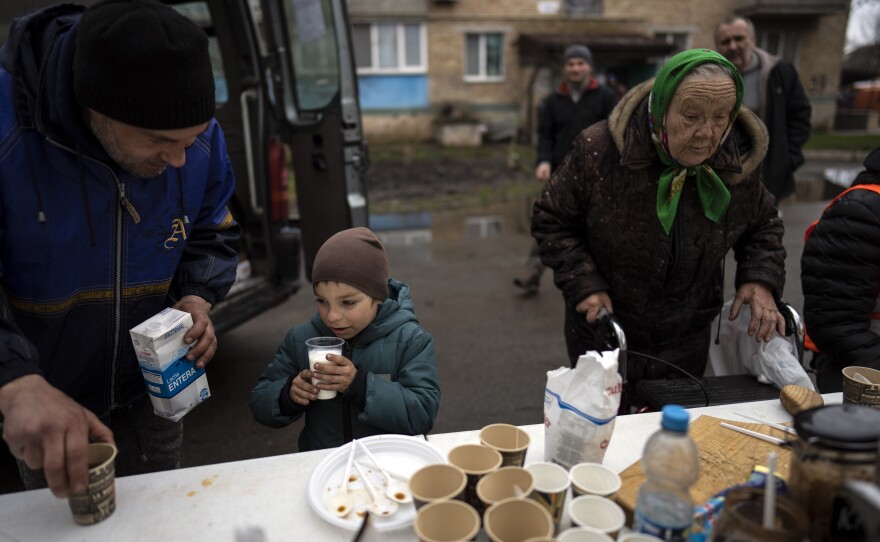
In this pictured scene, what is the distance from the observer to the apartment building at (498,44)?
19.3 metres

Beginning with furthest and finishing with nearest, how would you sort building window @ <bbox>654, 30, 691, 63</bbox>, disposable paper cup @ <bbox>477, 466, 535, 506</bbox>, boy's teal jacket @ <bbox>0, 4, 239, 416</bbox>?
building window @ <bbox>654, 30, 691, 63</bbox> < boy's teal jacket @ <bbox>0, 4, 239, 416</bbox> < disposable paper cup @ <bbox>477, 466, 535, 506</bbox>

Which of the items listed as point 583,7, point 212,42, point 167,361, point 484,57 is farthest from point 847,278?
point 583,7

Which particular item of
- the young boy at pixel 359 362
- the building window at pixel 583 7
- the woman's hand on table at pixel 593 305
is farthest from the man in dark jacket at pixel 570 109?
the building window at pixel 583 7

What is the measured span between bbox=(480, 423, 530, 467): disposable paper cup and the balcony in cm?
2383

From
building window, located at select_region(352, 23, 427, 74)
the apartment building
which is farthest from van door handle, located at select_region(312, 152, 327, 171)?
building window, located at select_region(352, 23, 427, 74)

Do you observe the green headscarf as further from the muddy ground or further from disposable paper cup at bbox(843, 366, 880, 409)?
the muddy ground

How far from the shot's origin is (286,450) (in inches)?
129

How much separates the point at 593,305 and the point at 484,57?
63.7 ft

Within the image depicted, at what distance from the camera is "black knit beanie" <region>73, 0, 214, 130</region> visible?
1.36 metres

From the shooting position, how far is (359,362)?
191 cm

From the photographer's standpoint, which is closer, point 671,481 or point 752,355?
point 671,481

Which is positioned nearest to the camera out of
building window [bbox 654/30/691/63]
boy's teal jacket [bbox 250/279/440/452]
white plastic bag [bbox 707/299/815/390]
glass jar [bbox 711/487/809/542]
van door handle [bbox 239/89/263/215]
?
glass jar [bbox 711/487/809/542]

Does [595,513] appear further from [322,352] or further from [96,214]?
[96,214]

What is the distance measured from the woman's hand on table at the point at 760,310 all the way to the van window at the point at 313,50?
2704mm
